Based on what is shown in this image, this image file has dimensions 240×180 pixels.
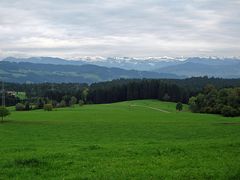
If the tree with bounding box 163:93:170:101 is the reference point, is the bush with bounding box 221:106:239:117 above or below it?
below

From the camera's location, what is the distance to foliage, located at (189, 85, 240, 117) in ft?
345

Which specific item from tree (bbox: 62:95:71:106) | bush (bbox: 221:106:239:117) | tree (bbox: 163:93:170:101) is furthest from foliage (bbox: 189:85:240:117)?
tree (bbox: 62:95:71:106)

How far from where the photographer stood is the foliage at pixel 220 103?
10512 centimetres

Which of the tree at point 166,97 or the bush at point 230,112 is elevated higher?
the tree at point 166,97

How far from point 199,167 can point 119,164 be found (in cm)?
351

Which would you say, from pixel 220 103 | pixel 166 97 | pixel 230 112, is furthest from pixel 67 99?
pixel 230 112

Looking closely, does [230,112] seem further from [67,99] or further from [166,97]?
[67,99]

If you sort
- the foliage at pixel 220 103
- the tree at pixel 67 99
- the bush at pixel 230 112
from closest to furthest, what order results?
1. the bush at pixel 230 112
2. the foliage at pixel 220 103
3. the tree at pixel 67 99

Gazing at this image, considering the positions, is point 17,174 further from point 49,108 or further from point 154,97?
point 154,97

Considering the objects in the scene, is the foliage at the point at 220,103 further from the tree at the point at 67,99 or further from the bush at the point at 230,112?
the tree at the point at 67,99

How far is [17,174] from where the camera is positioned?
49.7 ft

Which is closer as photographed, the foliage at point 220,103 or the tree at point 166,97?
the foliage at point 220,103

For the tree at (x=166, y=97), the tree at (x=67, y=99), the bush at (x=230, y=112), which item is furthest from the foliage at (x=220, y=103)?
the tree at (x=67, y=99)

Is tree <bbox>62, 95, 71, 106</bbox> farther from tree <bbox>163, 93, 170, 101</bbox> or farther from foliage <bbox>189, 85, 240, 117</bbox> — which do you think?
foliage <bbox>189, 85, 240, 117</bbox>
